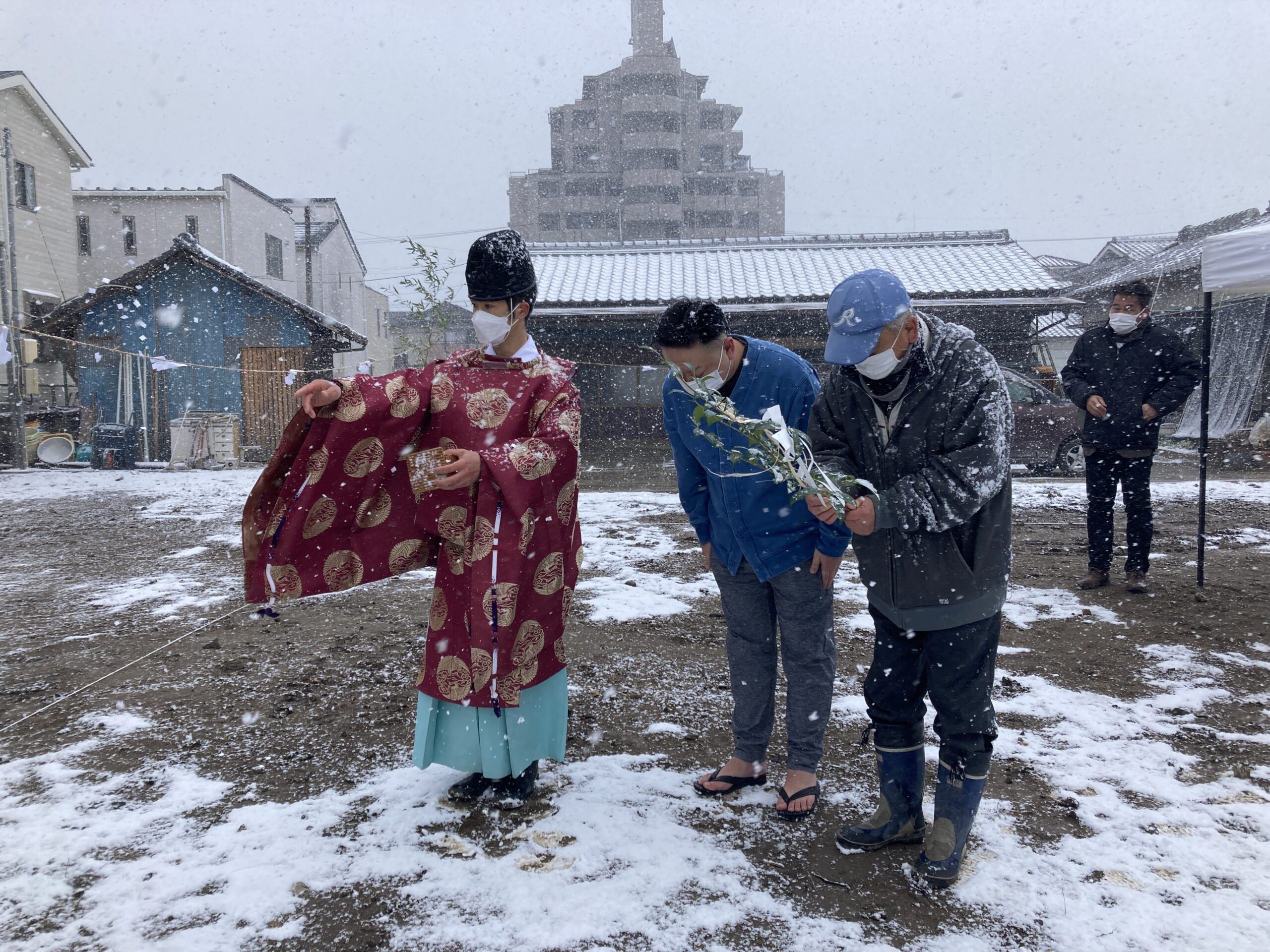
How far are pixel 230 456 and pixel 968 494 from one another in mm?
17022

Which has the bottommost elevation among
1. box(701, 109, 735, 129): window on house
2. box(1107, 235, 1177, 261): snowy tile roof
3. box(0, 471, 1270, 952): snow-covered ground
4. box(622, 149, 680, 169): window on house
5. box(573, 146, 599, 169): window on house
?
box(0, 471, 1270, 952): snow-covered ground

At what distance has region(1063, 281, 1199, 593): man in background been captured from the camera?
15.6 feet

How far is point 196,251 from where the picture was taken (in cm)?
1730

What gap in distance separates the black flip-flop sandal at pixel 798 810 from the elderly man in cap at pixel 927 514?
33 cm

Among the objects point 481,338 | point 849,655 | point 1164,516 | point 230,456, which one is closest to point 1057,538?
point 1164,516

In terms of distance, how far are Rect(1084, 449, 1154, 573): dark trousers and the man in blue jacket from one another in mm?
3340

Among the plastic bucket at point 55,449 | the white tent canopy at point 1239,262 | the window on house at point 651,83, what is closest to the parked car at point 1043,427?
the white tent canopy at point 1239,262

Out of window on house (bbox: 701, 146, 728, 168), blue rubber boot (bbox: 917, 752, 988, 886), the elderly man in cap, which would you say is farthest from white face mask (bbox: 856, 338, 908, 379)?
window on house (bbox: 701, 146, 728, 168)

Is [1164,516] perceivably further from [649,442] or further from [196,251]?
[196,251]

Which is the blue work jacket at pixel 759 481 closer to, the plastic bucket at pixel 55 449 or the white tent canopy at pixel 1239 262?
the white tent canopy at pixel 1239 262

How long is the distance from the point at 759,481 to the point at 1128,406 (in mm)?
3593

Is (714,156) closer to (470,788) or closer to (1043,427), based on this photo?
(1043,427)

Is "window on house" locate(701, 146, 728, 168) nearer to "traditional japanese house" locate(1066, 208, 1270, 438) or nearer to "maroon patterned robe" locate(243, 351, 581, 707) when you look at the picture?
"traditional japanese house" locate(1066, 208, 1270, 438)

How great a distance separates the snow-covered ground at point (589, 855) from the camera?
1989 mm
